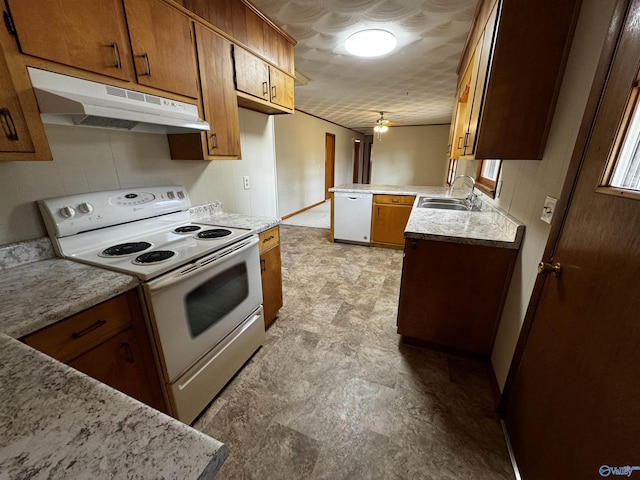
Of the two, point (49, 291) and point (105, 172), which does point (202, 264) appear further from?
point (105, 172)

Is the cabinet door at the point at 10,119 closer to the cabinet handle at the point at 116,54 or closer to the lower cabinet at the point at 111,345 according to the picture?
the cabinet handle at the point at 116,54

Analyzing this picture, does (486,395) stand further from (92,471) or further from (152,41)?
(152,41)

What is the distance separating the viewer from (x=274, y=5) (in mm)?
1717

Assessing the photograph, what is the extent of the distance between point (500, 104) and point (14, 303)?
2064 millimetres

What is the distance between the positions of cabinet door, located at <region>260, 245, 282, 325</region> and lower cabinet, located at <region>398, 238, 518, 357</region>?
0.94 metres

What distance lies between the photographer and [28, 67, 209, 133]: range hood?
936mm

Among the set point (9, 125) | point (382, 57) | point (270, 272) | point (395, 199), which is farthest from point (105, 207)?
point (395, 199)

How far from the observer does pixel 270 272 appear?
6.40 feet

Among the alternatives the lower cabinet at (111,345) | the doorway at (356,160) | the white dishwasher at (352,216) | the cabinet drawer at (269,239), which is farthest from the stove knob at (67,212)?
the doorway at (356,160)

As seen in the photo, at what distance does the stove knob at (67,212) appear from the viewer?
47.2 inches

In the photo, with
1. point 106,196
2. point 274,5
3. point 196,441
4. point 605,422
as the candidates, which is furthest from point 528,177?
point 106,196

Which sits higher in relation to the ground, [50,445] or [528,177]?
[528,177]

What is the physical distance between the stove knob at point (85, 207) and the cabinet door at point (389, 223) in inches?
122

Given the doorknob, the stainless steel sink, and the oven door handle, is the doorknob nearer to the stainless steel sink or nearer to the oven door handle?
the oven door handle
